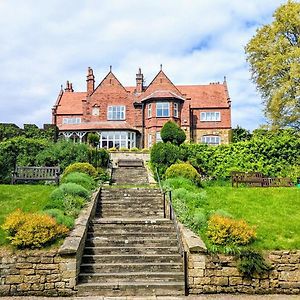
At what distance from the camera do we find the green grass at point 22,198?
13.8 metres

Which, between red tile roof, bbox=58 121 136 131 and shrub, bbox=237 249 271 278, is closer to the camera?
shrub, bbox=237 249 271 278

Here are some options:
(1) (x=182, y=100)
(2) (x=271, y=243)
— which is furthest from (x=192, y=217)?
(1) (x=182, y=100)

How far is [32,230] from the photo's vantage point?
10188mm

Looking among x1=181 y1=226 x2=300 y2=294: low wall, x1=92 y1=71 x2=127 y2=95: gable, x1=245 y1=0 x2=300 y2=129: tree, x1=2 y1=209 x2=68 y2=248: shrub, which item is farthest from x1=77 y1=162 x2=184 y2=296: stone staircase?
x1=92 y1=71 x2=127 y2=95: gable

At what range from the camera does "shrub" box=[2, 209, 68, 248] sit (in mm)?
10055

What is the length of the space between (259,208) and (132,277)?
259 inches

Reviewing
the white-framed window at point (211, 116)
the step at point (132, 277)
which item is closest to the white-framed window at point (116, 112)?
the white-framed window at point (211, 116)

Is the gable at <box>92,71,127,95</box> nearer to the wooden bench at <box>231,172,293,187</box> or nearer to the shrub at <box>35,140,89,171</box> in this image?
the shrub at <box>35,140,89,171</box>

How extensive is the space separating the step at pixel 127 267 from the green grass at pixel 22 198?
296 cm

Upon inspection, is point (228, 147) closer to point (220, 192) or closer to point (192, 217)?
point (220, 192)

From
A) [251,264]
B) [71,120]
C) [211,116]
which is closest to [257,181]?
[251,264]

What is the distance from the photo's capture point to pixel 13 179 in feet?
70.5

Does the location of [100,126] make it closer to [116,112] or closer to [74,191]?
[116,112]

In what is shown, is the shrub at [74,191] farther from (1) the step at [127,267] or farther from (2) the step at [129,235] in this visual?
(1) the step at [127,267]
